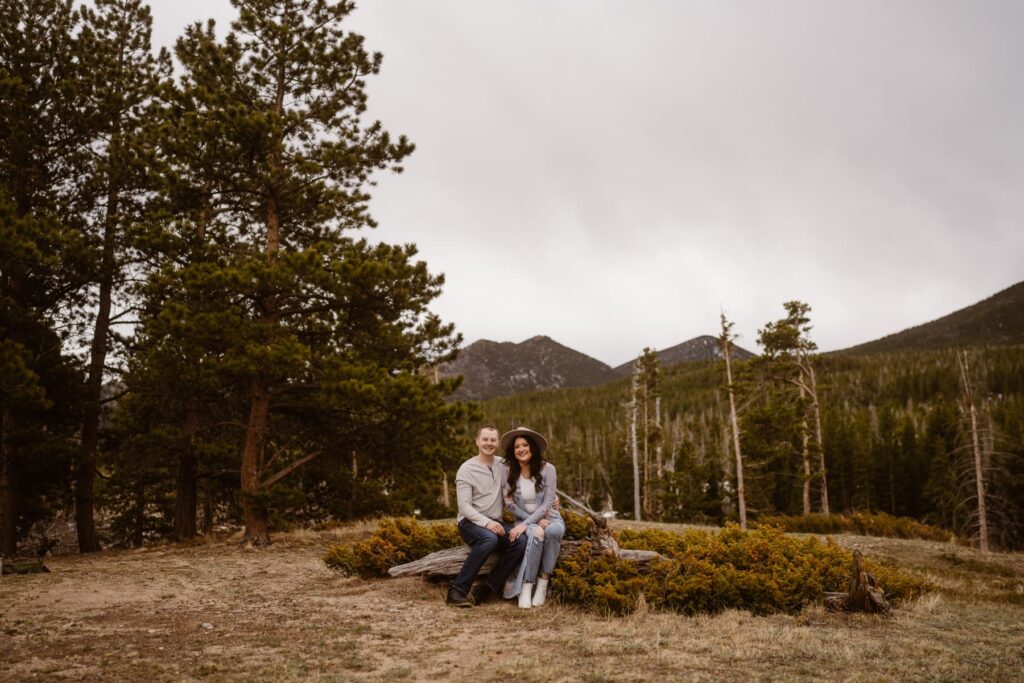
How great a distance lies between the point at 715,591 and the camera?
22.3 ft

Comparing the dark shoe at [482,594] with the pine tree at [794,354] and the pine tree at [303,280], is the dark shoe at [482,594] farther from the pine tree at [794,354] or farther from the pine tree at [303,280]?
the pine tree at [794,354]

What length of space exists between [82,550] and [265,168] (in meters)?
11.1

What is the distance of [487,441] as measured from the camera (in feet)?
23.1

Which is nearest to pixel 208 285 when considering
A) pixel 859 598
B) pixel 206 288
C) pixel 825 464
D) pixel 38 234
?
pixel 206 288

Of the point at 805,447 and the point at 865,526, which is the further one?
the point at 805,447

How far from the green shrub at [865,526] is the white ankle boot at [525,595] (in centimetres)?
1879

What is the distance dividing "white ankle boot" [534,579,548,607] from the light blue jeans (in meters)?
0.07

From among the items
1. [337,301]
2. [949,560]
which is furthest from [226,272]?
[949,560]

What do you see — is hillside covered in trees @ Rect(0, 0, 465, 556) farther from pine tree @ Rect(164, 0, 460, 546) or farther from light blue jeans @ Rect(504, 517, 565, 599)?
light blue jeans @ Rect(504, 517, 565, 599)

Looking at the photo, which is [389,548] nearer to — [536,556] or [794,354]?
[536,556]

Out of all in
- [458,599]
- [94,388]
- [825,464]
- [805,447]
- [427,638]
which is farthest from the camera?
[825,464]

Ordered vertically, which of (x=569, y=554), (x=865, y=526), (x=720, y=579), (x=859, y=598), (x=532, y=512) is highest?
(x=532, y=512)

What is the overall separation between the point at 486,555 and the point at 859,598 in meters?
4.21

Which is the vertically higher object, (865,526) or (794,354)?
(794,354)
